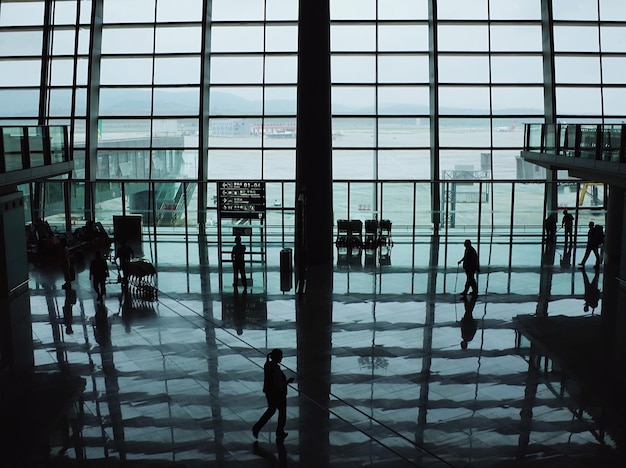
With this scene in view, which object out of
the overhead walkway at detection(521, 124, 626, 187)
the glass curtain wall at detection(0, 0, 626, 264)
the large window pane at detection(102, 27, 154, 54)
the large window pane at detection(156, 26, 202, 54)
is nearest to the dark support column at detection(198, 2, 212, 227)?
the glass curtain wall at detection(0, 0, 626, 264)

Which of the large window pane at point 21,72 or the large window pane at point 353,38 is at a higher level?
the large window pane at point 353,38

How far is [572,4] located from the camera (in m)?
28.6

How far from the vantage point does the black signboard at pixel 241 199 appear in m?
24.0

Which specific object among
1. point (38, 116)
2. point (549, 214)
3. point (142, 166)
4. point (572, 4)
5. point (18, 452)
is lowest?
point (18, 452)

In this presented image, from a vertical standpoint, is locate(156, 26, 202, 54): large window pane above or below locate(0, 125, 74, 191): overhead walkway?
above

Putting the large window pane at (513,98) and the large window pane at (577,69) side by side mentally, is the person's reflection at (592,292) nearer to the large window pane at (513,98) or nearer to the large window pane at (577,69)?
the large window pane at (577,69)

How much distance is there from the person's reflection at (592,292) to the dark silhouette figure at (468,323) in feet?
8.81

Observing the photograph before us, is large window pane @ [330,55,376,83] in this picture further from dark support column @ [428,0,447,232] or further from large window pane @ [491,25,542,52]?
large window pane @ [491,25,542,52]

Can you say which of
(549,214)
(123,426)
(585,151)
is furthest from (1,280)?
(549,214)

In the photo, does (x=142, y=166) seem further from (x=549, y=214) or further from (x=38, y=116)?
(x=549, y=214)

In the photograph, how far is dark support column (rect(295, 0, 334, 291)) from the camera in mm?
22078

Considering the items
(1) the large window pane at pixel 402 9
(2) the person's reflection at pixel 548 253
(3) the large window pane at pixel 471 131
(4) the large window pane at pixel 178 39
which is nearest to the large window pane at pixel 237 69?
(4) the large window pane at pixel 178 39

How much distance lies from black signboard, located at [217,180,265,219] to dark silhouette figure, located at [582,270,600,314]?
10504mm

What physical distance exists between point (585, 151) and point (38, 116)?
2122 cm
